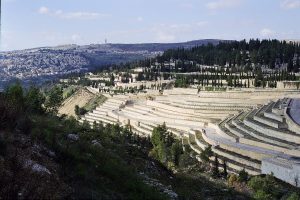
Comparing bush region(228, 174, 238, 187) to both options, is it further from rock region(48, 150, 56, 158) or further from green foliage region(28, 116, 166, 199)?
rock region(48, 150, 56, 158)

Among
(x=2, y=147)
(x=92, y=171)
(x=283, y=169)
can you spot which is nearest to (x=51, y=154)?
(x=92, y=171)

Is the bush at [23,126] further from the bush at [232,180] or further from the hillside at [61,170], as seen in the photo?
the bush at [232,180]

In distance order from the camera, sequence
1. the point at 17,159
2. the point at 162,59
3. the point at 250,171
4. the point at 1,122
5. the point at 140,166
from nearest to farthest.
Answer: the point at 17,159, the point at 1,122, the point at 140,166, the point at 250,171, the point at 162,59

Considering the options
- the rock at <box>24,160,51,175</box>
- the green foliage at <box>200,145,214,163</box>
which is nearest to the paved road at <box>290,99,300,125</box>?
the green foliage at <box>200,145,214,163</box>

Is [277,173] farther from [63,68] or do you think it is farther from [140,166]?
[63,68]

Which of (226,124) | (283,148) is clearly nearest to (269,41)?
(226,124)

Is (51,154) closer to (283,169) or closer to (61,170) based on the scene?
(61,170)

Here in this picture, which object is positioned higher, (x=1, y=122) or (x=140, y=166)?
(x=1, y=122)

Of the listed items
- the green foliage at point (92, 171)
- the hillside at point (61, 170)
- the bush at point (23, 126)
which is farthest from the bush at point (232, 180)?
the bush at point (23, 126)
